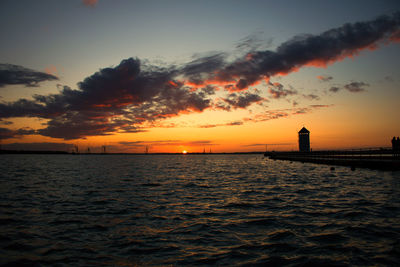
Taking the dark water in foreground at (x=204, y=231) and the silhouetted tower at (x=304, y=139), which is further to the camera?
the silhouetted tower at (x=304, y=139)

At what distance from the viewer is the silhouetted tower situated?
14112 centimetres

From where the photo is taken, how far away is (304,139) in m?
141

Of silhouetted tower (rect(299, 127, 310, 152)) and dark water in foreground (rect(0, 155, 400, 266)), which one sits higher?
silhouetted tower (rect(299, 127, 310, 152))

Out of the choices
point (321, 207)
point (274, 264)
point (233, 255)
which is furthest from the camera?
point (321, 207)

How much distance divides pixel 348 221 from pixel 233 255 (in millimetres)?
7335

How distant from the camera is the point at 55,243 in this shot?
10289 millimetres

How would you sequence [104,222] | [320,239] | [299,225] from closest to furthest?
[320,239], [299,225], [104,222]

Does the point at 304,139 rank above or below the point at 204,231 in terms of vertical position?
above

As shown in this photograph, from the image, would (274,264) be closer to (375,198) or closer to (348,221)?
(348,221)

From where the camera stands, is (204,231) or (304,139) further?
(304,139)

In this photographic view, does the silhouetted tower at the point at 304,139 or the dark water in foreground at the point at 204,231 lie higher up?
the silhouetted tower at the point at 304,139

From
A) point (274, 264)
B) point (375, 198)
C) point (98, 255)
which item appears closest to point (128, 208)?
point (98, 255)

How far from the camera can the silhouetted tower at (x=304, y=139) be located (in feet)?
463

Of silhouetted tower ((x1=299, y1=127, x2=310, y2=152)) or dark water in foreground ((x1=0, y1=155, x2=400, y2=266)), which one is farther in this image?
silhouetted tower ((x1=299, y1=127, x2=310, y2=152))
